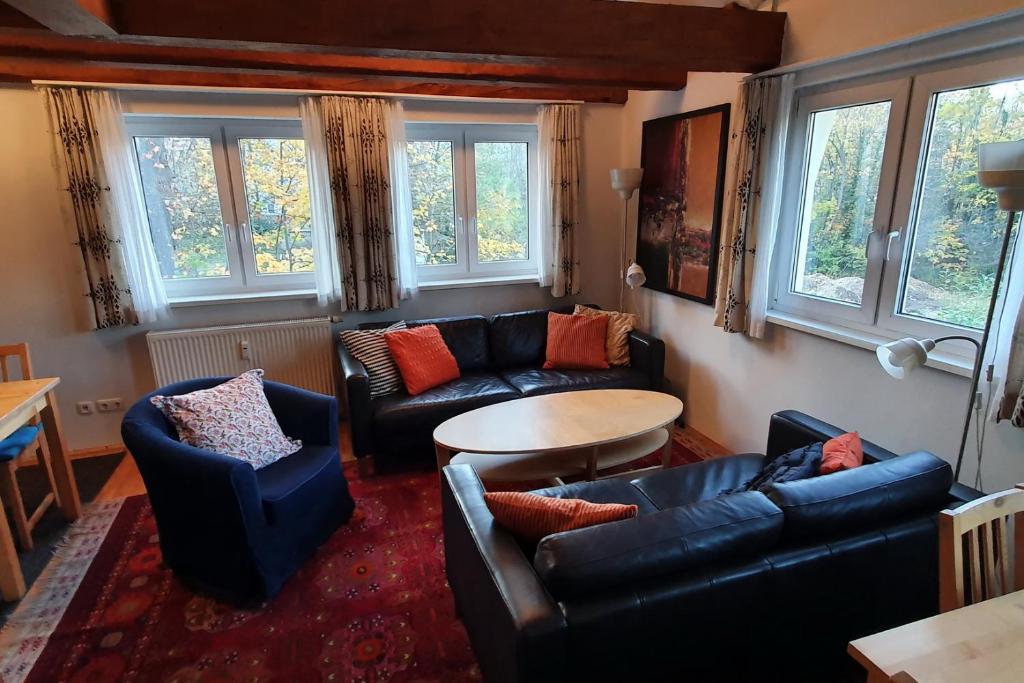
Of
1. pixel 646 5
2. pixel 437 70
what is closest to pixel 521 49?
pixel 646 5

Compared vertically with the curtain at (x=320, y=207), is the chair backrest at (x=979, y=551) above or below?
below

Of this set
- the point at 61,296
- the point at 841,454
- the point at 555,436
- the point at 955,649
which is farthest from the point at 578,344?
the point at 61,296

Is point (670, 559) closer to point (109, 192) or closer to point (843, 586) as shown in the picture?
point (843, 586)

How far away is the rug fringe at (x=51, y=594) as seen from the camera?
1.97 metres

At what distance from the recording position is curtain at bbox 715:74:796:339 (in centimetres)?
275

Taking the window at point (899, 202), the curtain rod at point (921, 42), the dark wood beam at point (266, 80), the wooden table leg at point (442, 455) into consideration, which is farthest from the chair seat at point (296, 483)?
the curtain rod at point (921, 42)

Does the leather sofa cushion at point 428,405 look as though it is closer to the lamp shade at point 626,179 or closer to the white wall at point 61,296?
the white wall at point 61,296

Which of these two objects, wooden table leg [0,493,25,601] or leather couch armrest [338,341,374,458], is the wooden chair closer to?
wooden table leg [0,493,25,601]

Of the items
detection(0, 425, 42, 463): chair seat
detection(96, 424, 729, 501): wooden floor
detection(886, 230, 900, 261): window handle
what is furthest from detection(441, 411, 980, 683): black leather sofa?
detection(0, 425, 42, 463): chair seat

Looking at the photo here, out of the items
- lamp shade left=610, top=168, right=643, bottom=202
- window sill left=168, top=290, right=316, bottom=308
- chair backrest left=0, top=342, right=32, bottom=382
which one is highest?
lamp shade left=610, top=168, right=643, bottom=202

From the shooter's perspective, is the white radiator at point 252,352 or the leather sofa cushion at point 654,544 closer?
the leather sofa cushion at point 654,544

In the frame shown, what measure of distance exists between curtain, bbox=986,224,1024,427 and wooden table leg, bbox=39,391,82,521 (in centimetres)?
399

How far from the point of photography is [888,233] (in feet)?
7.90

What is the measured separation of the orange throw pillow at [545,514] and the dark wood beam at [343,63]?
6.28 feet
